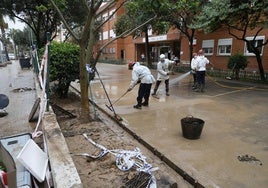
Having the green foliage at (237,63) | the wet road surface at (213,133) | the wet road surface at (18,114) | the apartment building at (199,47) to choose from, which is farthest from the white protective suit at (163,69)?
the apartment building at (199,47)

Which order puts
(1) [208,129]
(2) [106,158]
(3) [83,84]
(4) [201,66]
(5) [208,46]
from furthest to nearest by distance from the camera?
(5) [208,46]
(4) [201,66]
(3) [83,84]
(1) [208,129]
(2) [106,158]

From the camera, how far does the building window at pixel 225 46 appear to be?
17812 mm

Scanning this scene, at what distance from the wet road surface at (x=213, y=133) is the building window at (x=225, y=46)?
9.68 metres

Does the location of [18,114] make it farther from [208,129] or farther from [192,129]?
[208,129]

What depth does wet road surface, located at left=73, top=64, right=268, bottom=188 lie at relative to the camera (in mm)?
3459

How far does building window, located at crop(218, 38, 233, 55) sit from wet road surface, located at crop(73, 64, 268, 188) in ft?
31.7

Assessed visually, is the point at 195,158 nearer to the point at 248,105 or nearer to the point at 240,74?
the point at 248,105

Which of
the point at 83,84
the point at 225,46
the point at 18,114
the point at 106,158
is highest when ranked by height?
the point at 225,46

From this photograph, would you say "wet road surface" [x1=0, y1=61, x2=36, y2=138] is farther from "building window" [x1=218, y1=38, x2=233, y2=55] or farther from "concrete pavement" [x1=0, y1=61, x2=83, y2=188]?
"building window" [x1=218, y1=38, x2=233, y2=55]

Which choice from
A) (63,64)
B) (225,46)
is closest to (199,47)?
(225,46)

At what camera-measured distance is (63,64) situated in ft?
25.6

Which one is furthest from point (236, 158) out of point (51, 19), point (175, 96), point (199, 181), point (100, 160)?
point (51, 19)

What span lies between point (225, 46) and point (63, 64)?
1474 centimetres

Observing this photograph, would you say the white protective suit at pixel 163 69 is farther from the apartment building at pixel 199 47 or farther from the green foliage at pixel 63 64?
the apartment building at pixel 199 47
